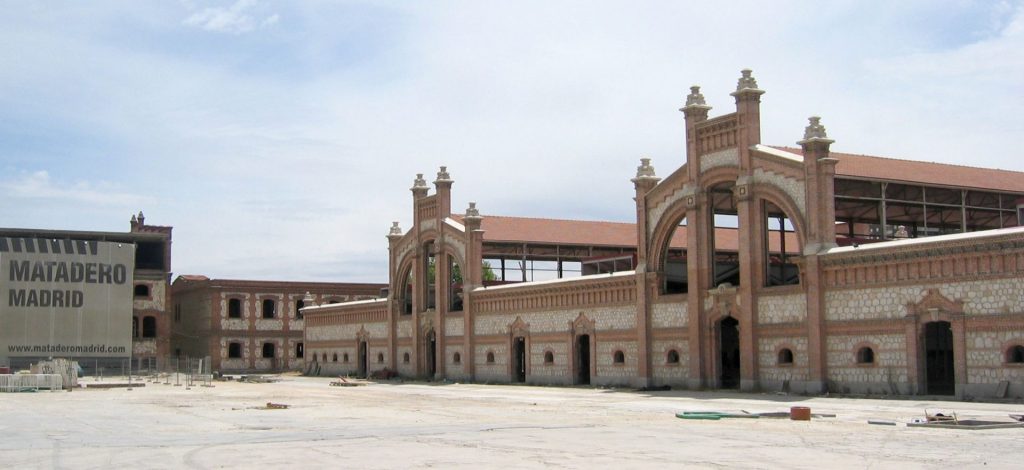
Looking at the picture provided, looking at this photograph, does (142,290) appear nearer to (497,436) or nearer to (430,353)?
(430,353)

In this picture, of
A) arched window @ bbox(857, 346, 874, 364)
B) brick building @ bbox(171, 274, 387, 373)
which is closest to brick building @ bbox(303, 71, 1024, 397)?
arched window @ bbox(857, 346, 874, 364)

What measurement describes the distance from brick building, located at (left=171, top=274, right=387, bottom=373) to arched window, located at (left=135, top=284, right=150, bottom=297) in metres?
5.28

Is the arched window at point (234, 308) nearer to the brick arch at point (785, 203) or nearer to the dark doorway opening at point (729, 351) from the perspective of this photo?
the dark doorway opening at point (729, 351)

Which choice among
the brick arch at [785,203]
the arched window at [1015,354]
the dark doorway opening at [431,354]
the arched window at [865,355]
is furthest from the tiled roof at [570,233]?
the arched window at [1015,354]

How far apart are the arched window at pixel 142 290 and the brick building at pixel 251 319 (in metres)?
5.28

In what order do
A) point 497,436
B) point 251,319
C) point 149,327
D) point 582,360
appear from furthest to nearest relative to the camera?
1. point 251,319
2. point 149,327
3. point 582,360
4. point 497,436

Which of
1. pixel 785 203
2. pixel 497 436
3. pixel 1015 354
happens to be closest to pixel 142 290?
pixel 785 203

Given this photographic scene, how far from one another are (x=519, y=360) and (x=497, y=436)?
3248 cm

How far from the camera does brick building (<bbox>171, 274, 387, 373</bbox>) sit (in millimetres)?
82250

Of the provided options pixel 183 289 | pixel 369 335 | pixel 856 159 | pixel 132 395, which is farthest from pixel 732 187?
pixel 183 289

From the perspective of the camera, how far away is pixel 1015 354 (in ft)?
103

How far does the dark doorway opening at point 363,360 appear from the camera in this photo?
2702 inches

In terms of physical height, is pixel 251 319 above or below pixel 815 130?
below

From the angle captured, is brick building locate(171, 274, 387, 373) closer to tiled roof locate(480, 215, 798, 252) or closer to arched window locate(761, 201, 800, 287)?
tiled roof locate(480, 215, 798, 252)
